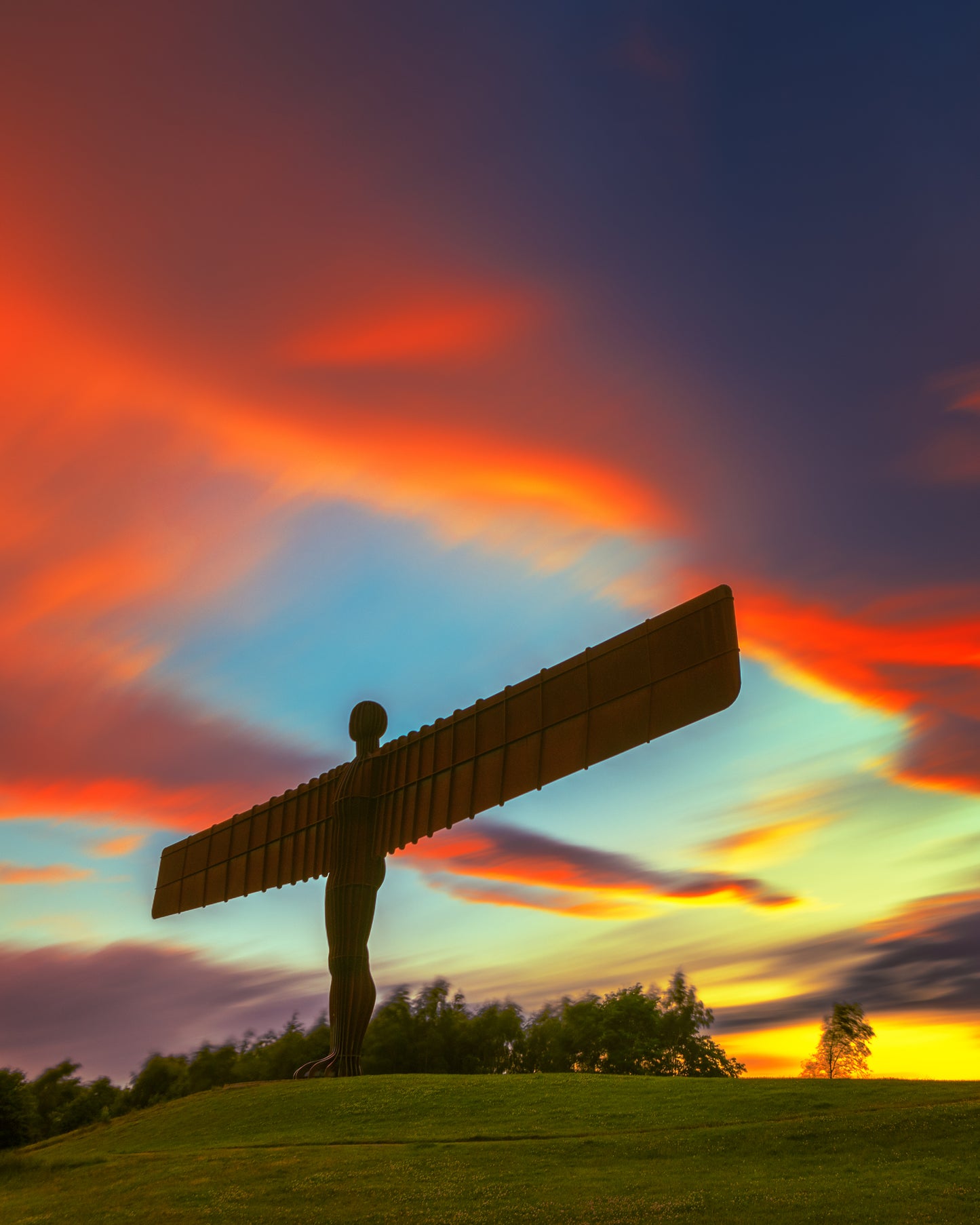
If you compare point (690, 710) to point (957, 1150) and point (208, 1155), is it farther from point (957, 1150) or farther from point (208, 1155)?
point (208, 1155)

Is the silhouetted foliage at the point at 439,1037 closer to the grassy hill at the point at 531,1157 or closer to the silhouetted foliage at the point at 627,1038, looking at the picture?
the silhouetted foliage at the point at 627,1038

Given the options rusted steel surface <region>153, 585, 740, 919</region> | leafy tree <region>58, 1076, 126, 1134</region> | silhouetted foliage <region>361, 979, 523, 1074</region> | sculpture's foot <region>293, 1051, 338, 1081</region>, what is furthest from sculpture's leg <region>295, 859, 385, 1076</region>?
leafy tree <region>58, 1076, 126, 1134</region>

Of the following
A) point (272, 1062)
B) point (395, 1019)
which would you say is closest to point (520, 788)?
point (395, 1019)

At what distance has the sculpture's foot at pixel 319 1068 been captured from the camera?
77.3 feet

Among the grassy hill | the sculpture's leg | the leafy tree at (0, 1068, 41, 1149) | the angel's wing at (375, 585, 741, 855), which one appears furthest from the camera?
the leafy tree at (0, 1068, 41, 1149)

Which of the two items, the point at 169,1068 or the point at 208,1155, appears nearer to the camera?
the point at 208,1155

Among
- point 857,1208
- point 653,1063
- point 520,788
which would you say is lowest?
point 857,1208

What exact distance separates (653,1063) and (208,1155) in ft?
111

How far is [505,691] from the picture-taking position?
73.3 feet

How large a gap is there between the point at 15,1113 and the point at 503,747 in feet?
65.2

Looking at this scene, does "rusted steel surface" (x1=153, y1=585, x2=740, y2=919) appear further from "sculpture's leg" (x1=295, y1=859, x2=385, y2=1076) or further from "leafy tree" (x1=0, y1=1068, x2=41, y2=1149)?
"leafy tree" (x1=0, y1=1068, x2=41, y2=1149)

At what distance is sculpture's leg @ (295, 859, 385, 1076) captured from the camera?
2344cm

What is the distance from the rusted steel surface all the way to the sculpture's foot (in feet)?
13.8

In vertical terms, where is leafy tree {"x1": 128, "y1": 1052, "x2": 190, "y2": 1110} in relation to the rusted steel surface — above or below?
below
